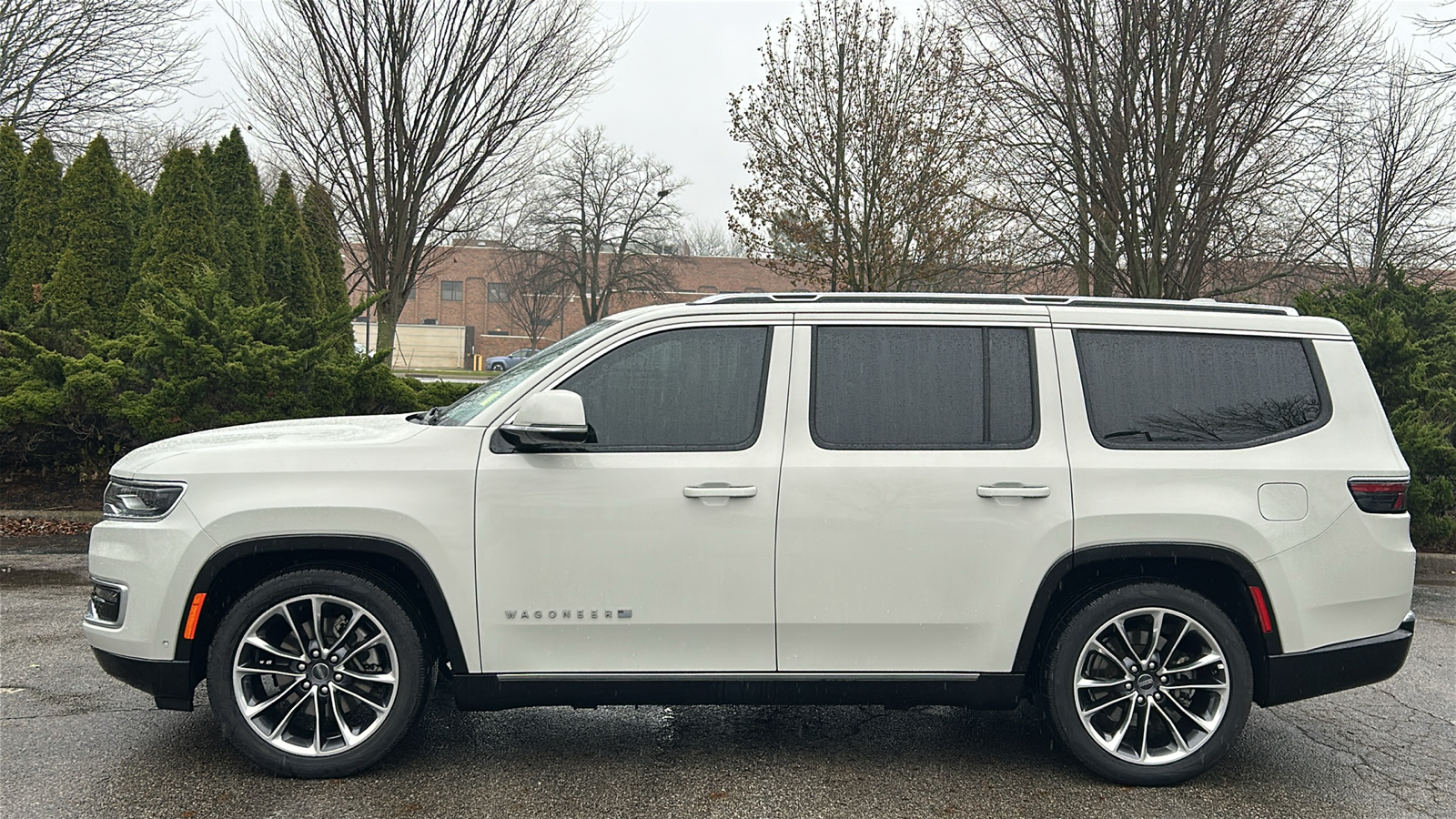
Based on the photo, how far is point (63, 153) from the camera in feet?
80.1

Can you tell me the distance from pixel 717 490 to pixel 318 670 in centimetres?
166

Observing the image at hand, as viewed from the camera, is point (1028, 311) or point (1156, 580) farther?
point (1028, 311)

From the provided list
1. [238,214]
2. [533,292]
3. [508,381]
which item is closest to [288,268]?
[238,214]

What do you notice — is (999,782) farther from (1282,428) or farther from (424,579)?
(424,579)

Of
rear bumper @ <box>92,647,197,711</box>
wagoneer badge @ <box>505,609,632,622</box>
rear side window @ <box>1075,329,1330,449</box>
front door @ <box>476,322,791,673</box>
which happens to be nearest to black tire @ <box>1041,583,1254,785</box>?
rear side window @ <box>1075,329,1330,449</box>

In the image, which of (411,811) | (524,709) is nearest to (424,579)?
(411,811)

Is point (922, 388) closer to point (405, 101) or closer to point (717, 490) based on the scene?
point (717, 490)

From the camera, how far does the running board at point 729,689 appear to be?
156 inches

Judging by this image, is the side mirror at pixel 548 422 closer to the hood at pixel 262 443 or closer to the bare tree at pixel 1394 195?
the hood at pixel 262 443

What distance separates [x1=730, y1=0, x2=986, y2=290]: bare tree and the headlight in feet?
45.5

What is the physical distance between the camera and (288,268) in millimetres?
14656

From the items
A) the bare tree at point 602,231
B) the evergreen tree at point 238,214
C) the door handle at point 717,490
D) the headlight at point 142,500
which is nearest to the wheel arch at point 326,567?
the headlight at point 142,500

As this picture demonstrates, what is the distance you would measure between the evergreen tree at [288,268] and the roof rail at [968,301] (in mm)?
11709

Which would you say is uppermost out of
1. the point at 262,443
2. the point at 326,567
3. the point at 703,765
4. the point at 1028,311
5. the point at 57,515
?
the point at 1028,311
